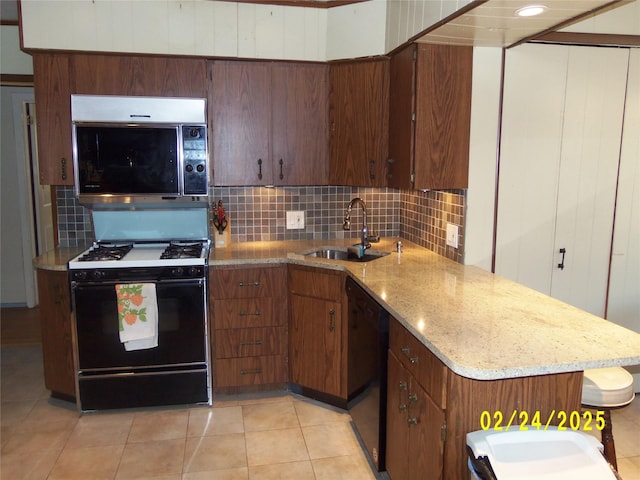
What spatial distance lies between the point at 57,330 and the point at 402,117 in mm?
2342

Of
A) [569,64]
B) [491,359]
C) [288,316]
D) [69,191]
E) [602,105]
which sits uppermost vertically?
[569,64]

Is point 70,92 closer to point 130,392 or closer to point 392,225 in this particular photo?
point 130,392

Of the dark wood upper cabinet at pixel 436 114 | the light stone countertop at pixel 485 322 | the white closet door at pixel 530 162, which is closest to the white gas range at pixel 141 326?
the light stone countertop at pixel 485 322

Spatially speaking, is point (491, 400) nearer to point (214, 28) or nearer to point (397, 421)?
point (397, 421)

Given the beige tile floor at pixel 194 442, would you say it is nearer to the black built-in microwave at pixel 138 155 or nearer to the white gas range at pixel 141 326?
the white gas range at pixel 141 326

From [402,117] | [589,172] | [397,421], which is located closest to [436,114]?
[402,117]

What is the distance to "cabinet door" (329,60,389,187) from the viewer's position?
3223 mm

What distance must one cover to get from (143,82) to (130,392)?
185 cm

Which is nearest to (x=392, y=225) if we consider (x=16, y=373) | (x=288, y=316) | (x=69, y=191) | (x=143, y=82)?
(x=288, y=316)

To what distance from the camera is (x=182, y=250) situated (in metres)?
3.29

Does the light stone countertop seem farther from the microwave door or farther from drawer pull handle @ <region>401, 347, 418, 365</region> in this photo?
the microwave door

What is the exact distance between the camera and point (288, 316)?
3283mm

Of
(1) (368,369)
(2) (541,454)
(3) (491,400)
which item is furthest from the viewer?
(1) (368,369)

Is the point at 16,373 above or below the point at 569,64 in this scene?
below
